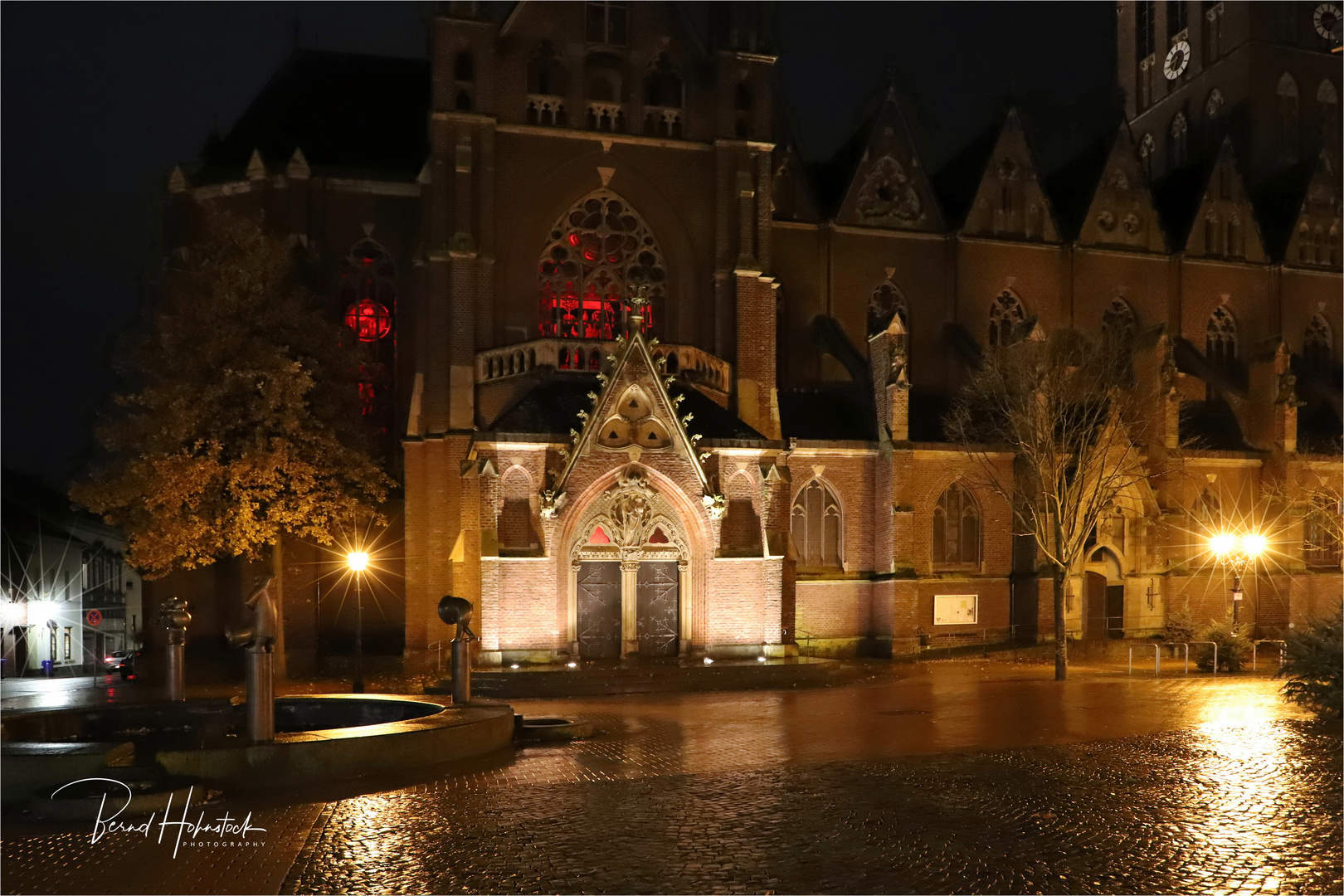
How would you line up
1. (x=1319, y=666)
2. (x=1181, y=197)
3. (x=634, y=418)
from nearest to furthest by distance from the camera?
(x=1319, y=666)
(x=634, y=418)
(x=1181, y=197)

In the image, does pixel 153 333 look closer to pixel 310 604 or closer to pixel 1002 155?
pixel 310 604

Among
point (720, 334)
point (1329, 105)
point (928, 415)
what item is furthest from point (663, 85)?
point (1329, 105)

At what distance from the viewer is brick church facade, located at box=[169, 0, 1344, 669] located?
2973cm

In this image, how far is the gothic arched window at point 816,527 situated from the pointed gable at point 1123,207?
16148mm

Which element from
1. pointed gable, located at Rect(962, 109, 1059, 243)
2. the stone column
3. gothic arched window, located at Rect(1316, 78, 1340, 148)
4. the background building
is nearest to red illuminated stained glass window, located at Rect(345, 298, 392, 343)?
the stone column

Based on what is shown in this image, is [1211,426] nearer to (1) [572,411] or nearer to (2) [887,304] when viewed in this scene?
(2) [887,304]

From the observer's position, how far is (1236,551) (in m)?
34.0

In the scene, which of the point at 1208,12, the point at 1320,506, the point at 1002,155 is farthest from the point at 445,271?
the point at 1208,12

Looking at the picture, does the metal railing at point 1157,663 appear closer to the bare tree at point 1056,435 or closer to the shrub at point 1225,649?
the shrub at point 1225,649

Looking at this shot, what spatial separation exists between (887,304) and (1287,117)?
892 inches

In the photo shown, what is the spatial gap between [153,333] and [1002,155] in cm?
2911

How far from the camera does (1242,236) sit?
4441 cm

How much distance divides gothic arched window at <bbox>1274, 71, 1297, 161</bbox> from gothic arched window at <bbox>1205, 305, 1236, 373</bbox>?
10.0 meters

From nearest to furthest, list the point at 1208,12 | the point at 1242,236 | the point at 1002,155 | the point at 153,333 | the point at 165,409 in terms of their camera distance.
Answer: the point at 165,409 → the point at 153,333 → the point at 1002,155 → the point at 1242,236 → the point at 1208,12
